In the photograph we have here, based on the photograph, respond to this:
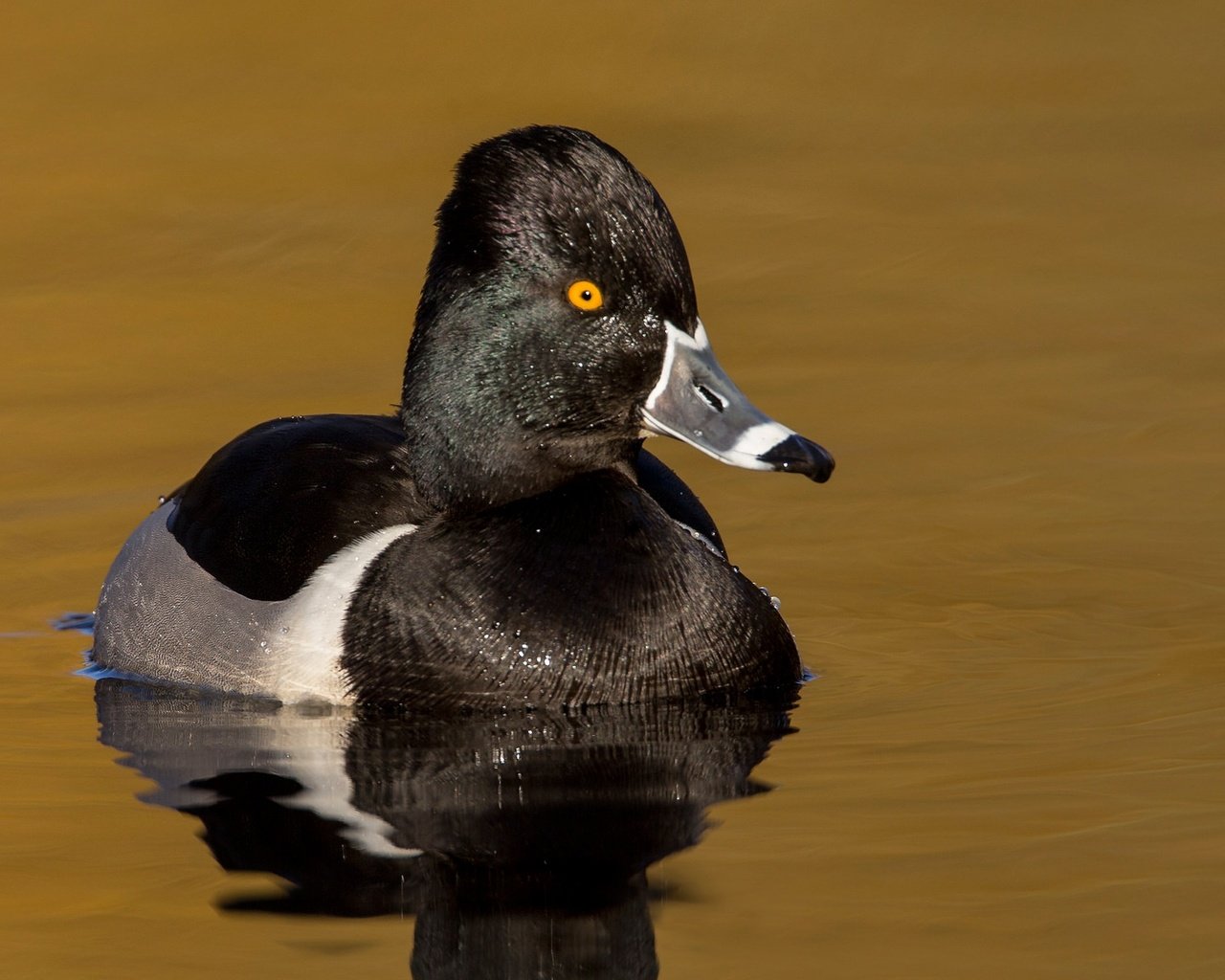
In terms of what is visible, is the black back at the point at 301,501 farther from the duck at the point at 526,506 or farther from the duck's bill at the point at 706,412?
the duck's bill at the point at 706,412

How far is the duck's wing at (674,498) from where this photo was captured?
24.9ft

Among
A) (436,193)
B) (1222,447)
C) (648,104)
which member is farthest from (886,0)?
(1222,447)

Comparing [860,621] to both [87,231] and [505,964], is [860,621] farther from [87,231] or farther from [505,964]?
[87,231]

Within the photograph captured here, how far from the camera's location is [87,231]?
41.2ft

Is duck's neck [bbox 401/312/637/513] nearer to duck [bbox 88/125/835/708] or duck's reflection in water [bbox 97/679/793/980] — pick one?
duck [bbox 88/125/835/708]

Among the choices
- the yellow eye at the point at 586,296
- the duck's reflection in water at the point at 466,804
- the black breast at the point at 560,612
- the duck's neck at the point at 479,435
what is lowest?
the duck's reflection in water at the point at 466,804

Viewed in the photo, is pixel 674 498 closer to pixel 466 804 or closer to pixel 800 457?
pixel 800 457

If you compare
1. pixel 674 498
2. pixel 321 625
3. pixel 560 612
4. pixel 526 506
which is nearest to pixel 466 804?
pixel 560 612

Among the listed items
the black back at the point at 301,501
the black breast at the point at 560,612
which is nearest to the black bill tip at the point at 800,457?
the black breast at the point at 560,612

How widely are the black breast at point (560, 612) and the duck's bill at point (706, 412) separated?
14.1 inches

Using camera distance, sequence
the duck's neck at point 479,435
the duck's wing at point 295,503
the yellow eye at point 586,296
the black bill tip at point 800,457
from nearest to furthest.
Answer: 1. the black bill tip at point 800,457
2. the yellow eye at point 586,296
3. the duck's neck at point 479,435
4. the duck's wing at point 295,503

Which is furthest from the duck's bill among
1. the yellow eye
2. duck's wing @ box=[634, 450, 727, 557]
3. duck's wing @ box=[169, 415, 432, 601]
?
duck's wing @ box=[169, 415, 432, 601]

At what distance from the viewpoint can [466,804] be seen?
614cm

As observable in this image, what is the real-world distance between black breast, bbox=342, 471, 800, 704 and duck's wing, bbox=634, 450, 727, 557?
1.15 ft
